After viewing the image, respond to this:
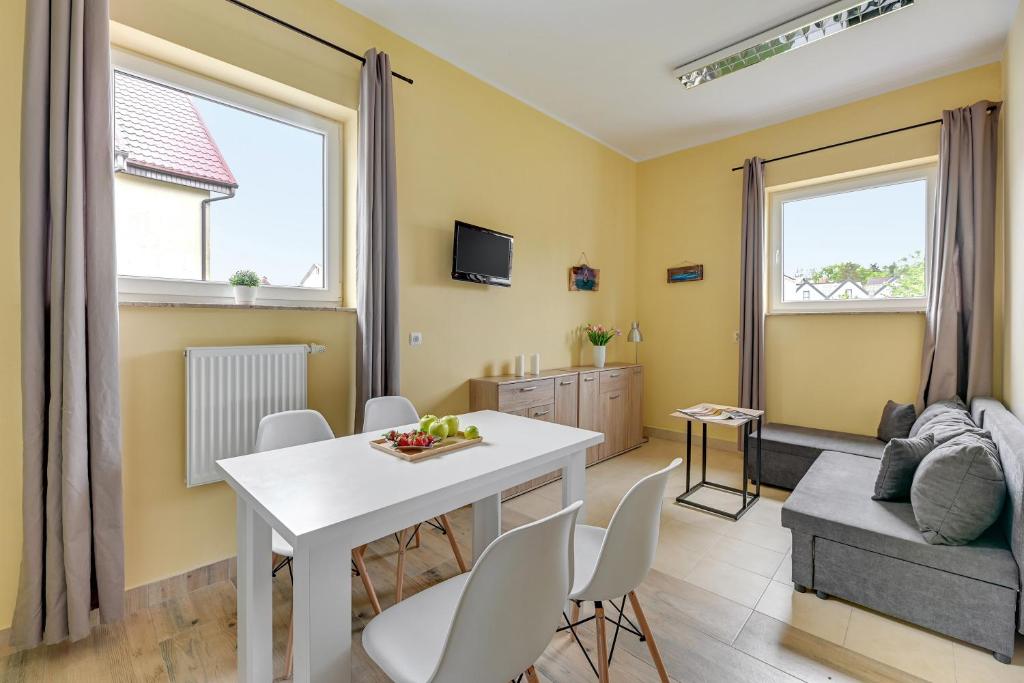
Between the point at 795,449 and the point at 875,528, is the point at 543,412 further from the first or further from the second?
the point at 875,528

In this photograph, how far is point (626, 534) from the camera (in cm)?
129

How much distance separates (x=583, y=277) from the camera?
4.58 m

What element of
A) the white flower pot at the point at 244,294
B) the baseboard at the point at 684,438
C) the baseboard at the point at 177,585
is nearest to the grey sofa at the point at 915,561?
the baseboard at the point at 684,438

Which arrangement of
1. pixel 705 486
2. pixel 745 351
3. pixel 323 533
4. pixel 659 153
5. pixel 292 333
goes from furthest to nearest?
pixel 659 153 < pixel 745 351 < pixel 705 486 < pixel 292 333 < pixel 323 533

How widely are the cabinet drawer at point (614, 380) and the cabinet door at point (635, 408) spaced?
0.12 m

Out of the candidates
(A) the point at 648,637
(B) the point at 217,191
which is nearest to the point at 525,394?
(A) the point at 648,637

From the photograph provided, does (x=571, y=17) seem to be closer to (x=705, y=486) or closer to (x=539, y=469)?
(x=539, y=469)

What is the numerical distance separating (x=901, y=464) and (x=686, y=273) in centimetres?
298

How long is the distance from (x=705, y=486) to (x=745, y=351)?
4.58ft

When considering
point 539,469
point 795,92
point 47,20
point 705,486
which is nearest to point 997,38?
point 795,92

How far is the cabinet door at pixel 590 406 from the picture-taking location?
4.00 m

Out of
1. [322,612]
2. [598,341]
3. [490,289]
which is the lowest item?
[322,612]

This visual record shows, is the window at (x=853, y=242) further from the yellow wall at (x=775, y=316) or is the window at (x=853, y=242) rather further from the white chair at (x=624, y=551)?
the white chair at (x=624, y=551)

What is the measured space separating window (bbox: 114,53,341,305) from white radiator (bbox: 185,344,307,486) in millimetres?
354
